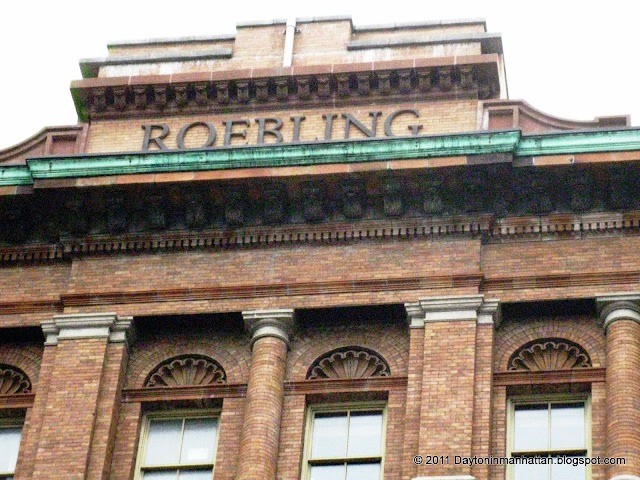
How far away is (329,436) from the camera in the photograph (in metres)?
30.0

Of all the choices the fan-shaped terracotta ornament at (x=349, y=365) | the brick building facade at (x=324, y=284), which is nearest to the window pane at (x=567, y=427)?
the brick building facade at (x=324, y=284)

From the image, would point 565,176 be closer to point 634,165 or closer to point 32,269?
point 634,165

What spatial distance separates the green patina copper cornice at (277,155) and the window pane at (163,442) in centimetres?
414

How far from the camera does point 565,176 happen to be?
103 feet

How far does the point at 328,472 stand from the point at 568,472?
348 centimetres

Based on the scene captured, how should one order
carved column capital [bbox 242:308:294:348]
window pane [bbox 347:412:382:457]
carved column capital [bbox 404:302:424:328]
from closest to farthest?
1. window pane [bbox 347:412:382:457]
2. carved column capital [bbox 404:302:424:328]
3. carved column capital [bbox 242:308:294:348]

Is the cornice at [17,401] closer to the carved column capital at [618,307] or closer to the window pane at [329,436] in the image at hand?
the window pane at [329,436]

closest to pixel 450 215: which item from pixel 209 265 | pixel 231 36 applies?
pixel 209 265

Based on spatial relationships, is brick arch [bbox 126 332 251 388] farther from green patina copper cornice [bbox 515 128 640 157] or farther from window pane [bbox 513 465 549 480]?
green patina copper cornice [bbox 515 128 640 157]

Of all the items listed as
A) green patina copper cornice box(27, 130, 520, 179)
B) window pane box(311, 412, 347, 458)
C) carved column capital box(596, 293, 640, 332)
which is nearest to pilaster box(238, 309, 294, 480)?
window pane box(311, 412, 347, 458)

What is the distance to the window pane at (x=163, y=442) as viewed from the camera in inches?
1185

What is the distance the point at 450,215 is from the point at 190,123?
499 centimetres

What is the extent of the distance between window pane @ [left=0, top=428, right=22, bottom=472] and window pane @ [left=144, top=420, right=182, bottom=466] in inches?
80.6

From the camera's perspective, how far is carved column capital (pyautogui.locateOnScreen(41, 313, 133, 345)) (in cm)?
3114
